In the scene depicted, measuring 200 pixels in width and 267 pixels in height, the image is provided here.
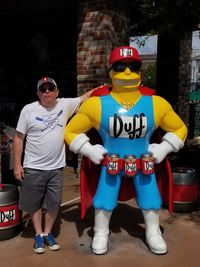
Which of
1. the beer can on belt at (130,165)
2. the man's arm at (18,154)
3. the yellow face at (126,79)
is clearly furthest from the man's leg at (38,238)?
the yellow face at (126,79)

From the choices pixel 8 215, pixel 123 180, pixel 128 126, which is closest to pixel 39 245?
pixel 8 215

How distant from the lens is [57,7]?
5922mm

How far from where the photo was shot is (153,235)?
3328 millimetres

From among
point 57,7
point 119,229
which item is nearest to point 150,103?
point 119,229

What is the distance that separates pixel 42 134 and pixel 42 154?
7.0 inches

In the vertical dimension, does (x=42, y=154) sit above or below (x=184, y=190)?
above

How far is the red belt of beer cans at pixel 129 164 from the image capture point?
3150 millimetres

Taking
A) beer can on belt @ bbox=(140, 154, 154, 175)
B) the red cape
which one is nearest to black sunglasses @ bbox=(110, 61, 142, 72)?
the red cape

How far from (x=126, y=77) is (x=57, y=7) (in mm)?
3307

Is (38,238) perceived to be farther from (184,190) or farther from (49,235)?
(184,190)

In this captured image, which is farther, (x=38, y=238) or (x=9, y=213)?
(x=9, y=213)

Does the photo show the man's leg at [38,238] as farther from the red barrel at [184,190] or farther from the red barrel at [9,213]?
the red barrel at [184,190]

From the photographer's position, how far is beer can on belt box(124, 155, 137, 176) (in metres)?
3.14

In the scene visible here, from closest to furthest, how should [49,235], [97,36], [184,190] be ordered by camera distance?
[49,235] → [184,190] → [97,36]
